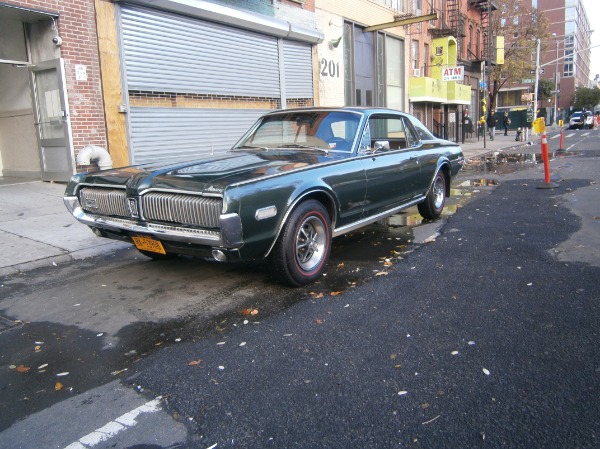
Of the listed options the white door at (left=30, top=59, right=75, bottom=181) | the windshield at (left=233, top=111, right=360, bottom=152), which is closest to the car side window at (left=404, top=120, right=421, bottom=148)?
the windshield at (left=233, top=111, right=360, bottom=152)

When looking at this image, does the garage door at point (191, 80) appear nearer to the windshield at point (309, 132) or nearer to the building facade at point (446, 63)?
the windshield at point (309, 132)

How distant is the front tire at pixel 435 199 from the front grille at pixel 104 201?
4.39m

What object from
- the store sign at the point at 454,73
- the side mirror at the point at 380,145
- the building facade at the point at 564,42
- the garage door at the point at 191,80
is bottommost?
the side mirror at the point at 380,145

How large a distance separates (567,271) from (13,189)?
9373 millimetres

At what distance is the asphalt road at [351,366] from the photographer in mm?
2428

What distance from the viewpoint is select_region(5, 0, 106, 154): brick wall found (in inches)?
356

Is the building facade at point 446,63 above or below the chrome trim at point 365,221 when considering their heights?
above

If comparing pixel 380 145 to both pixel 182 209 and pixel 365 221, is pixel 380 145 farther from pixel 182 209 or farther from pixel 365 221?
pixel 182 209

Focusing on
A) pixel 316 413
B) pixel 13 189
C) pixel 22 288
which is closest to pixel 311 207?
pixel 316 413

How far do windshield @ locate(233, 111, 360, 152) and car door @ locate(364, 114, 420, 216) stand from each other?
0.30 m

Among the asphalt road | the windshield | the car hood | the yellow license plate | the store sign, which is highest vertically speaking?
the store sign

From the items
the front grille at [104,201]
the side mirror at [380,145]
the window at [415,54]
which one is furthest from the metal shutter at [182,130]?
the window at [415,54]

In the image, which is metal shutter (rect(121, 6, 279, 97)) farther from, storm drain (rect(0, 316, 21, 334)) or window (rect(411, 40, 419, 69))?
window (rect(411, 40, 419, 69))

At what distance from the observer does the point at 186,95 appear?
11.6 m
